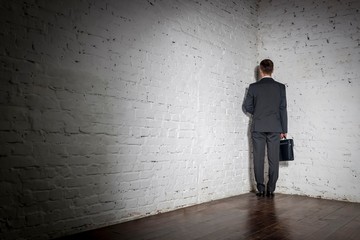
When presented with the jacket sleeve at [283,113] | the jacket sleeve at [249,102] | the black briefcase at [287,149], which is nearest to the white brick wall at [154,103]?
the jacket sleeve at [249,102]

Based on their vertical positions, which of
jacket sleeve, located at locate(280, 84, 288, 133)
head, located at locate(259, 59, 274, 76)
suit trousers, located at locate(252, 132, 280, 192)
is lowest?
suit trousers, located at locate(252, 132, 280, 192)

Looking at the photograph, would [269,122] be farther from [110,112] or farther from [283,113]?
[110,112]

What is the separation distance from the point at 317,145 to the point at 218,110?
1.44 m

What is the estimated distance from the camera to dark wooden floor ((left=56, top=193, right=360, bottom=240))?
2311mm

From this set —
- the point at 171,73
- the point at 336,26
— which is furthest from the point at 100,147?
the point at 336,26

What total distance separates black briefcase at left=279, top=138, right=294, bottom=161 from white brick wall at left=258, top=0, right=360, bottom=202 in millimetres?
288

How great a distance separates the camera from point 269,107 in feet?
13.0

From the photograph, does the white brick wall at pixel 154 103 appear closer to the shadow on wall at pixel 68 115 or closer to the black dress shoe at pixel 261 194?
the shadow on wall at pixel 68 115

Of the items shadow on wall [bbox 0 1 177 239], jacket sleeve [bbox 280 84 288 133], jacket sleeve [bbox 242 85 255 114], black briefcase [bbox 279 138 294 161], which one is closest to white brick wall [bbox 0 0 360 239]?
shadow on wall [bbox 0 1 177 239]

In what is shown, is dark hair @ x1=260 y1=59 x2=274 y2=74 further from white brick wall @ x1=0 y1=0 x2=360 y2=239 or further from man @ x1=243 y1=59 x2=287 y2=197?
white brick wall @ x1=0 y1=0 x2=360 y2=239

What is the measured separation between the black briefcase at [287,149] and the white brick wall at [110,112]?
653 millimetres

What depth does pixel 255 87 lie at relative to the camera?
4.09 meters

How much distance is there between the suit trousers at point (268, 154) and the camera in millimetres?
3988

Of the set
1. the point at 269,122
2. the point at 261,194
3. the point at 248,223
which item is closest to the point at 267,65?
the point at 269,122
